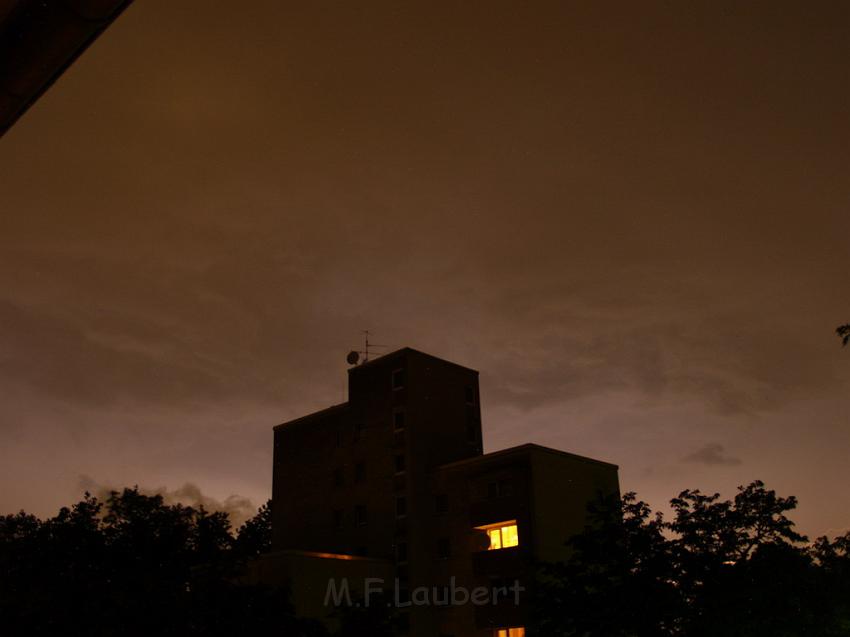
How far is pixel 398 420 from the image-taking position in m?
47.4

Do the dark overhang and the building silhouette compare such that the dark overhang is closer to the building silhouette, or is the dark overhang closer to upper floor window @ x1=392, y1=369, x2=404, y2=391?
the building silhouette

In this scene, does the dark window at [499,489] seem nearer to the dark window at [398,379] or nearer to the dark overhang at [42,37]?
the dark window at [398,379]

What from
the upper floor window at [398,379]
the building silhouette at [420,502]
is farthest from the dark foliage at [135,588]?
the upper floor window at [398,379]

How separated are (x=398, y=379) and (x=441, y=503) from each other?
721cm

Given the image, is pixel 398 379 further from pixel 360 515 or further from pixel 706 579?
pixel 706 579

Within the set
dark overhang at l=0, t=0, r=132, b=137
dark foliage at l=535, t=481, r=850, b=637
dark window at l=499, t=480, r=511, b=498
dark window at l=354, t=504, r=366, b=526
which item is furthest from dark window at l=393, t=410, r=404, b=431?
dark overhang at l=0, t=0, r=132, b=137

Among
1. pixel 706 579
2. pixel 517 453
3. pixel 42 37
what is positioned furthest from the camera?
pixel 517 453

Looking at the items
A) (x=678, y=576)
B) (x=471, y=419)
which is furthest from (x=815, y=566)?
(x=471, y=419)

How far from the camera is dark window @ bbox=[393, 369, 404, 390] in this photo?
47844 millimetres

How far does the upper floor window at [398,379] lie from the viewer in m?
47.8

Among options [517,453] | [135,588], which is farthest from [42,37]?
[517,453]

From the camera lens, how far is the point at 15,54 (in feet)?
17.0

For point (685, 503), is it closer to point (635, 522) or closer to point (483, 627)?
point (635, 522)

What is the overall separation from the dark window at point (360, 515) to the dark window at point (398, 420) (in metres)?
4.76
